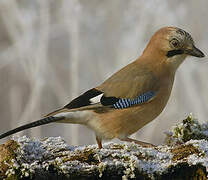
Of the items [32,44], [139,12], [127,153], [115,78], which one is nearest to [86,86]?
[32,44]

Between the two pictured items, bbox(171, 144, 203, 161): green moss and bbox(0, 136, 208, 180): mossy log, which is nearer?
bbox(0, 136, 208, 180): mossy log

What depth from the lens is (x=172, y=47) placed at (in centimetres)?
416

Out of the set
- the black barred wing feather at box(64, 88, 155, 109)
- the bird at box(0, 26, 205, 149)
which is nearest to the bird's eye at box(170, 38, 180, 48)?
the bird at box(0, 26, 205, 149)

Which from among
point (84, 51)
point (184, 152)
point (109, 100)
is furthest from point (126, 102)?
point (84, 51)

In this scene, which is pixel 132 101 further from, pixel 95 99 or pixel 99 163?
pixel 99 163

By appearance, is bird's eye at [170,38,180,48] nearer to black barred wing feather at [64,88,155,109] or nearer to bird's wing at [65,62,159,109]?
bird's wing at [65,62,159,109]

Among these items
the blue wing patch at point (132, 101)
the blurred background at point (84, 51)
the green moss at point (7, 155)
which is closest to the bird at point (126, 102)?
the blue wing patch at point (132, 101)

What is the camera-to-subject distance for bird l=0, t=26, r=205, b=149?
3842mm

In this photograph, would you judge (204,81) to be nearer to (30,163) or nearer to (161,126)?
(161,126)

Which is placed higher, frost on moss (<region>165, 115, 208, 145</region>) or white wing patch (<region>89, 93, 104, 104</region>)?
white wing patch (<region>89, 93, 104, 104</region>)

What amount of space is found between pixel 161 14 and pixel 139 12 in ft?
0.93

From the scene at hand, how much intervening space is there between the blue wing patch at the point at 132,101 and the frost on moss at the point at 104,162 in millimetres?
1117

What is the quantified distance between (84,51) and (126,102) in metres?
3.06

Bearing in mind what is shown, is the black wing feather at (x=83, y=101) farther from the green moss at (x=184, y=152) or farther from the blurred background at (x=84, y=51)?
the blurred background at (x=84, y=51)
